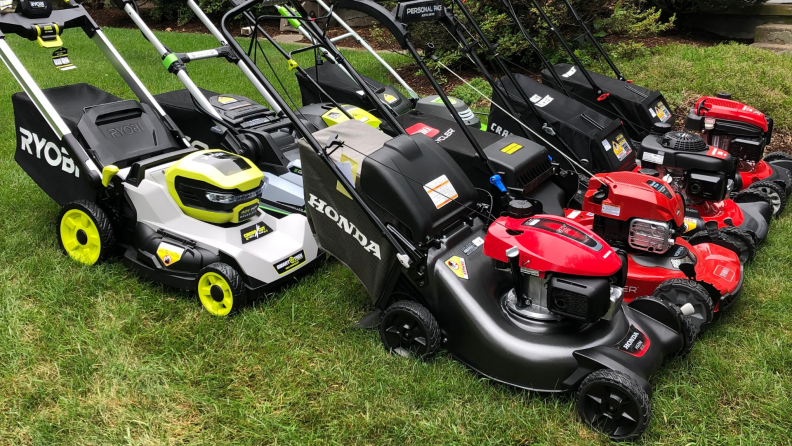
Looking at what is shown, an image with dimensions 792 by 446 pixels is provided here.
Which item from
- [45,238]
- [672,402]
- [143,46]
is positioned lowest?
[143,46]

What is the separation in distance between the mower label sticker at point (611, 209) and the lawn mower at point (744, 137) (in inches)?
67.4

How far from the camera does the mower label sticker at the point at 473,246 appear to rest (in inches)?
113

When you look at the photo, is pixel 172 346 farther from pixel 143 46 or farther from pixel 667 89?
pixel 143 46

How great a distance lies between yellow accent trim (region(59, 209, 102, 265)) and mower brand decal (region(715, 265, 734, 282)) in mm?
3263

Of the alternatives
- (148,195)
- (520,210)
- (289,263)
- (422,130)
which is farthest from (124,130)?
(520,210)

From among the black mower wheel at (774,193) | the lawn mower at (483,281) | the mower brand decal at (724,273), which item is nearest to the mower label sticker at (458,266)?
the lawn mower at (483,281)

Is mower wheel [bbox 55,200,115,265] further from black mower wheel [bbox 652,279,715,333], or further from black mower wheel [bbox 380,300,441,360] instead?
black mower wheel [bbox 652,279,715,333]

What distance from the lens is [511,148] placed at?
148 inches

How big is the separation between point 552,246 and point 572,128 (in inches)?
85.9

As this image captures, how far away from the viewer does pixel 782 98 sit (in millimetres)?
6051

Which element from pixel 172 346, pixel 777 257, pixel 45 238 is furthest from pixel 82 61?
pixel 777 257

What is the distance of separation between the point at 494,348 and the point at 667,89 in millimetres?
4968

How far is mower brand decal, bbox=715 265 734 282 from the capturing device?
10.6 feet

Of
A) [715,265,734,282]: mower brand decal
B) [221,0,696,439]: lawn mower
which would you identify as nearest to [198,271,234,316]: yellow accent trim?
[221,0,696,439]: lawn mower
